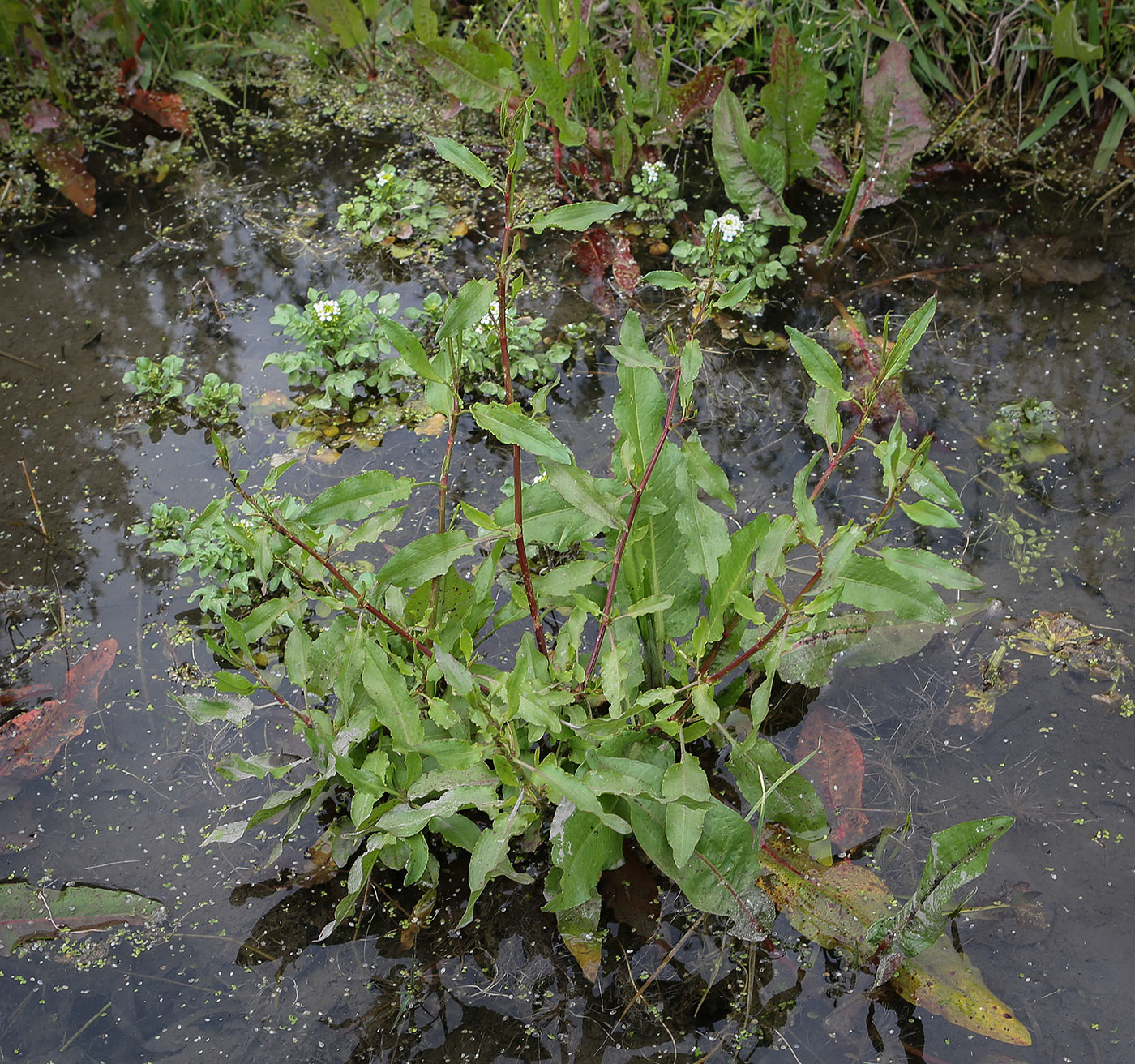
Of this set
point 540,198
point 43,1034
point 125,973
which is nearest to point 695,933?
point 125,973

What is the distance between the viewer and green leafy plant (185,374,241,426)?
9.76 ft

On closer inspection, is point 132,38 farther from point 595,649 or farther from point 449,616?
point 595,649

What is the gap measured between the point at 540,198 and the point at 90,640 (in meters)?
2.23

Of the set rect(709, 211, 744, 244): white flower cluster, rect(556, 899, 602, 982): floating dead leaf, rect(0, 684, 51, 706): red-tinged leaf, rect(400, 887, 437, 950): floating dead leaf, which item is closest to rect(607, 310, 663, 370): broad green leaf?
rect(556, 899, 602, 982): floating dead leaf

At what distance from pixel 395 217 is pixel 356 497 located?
2158 millimetres

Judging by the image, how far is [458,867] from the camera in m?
2.10

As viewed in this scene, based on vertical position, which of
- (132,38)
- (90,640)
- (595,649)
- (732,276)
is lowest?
(90,640)

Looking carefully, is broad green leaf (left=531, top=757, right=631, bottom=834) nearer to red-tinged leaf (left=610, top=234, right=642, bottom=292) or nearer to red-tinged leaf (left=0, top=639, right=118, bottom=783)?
red-tinged leaf (left=0, top=639, right=118, bottom=783)

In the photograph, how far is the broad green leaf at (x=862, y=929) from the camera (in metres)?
1.85

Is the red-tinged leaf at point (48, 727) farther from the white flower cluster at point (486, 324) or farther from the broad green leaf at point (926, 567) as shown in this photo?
the broad green leaf at point (926, 567)

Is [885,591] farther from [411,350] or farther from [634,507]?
[411,350]

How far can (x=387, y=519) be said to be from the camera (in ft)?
6.07

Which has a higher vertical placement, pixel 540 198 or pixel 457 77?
pixel 457 77

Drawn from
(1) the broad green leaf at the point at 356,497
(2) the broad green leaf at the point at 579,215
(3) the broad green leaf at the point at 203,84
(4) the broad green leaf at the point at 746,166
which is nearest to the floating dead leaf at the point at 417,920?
(1) the broad green leaf at the point at 356,497
